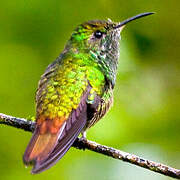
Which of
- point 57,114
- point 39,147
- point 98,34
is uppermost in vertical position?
point 98,34

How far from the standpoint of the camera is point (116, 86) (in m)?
5.33

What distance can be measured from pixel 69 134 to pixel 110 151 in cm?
30

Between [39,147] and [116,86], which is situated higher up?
[116,86]

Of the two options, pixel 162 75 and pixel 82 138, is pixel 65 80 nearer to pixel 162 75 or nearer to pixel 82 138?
pixel 82 138

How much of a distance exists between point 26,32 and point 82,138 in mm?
1066

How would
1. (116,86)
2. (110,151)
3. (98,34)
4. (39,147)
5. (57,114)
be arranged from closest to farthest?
(39,147) < (110,151) < (57,114) < (98,34) < (116,86)

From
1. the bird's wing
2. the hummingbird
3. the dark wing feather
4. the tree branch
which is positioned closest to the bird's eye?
the hummingbird

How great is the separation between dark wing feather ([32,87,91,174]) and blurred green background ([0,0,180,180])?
17.0 inches

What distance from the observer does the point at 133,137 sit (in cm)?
476

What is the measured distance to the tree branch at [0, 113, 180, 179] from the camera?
4016 millimetres

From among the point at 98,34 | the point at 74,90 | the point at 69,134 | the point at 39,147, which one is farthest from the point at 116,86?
the point at 39,147

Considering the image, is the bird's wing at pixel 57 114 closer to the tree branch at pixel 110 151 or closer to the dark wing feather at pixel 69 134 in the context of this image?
the dark wing feather at pixel 69 134

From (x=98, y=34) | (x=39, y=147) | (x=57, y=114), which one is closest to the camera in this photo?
(x=39, y=147)

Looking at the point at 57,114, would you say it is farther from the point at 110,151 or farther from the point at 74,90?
the point at 110,151
